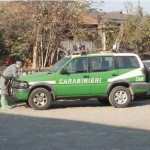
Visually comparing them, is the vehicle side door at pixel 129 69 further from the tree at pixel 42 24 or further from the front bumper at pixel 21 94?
the tree at pixel 42 24

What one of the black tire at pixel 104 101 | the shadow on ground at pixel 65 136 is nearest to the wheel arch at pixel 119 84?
the black tire at pixel 104 101

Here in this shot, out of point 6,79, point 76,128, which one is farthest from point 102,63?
point 76,128

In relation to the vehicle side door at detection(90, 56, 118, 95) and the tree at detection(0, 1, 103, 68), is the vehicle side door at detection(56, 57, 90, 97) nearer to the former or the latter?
the vehicle side door at detection(90, 56, 118, 95)

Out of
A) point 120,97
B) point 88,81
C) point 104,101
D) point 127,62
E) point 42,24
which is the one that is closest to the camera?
point 88,81

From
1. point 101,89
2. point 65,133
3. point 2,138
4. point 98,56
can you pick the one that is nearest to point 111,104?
point 101,89

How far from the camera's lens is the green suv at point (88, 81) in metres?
15.1

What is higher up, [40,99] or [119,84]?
[119,84]

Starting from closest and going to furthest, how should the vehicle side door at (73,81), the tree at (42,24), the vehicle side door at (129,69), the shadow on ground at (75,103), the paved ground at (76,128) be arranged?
the paved ground at (76,128) → the vehicle side door at (73,81) → the vehicle side door at (129,69) → the shadow on ground at (75,103) → the tree at (42,24)

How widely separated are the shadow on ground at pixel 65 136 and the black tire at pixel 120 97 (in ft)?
10.6

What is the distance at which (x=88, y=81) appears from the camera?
15.4 meters

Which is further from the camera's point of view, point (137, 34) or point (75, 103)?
point (137, 34)

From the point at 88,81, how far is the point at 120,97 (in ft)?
3.98

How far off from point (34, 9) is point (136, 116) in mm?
11806

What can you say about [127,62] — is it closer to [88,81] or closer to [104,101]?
[88,81]
